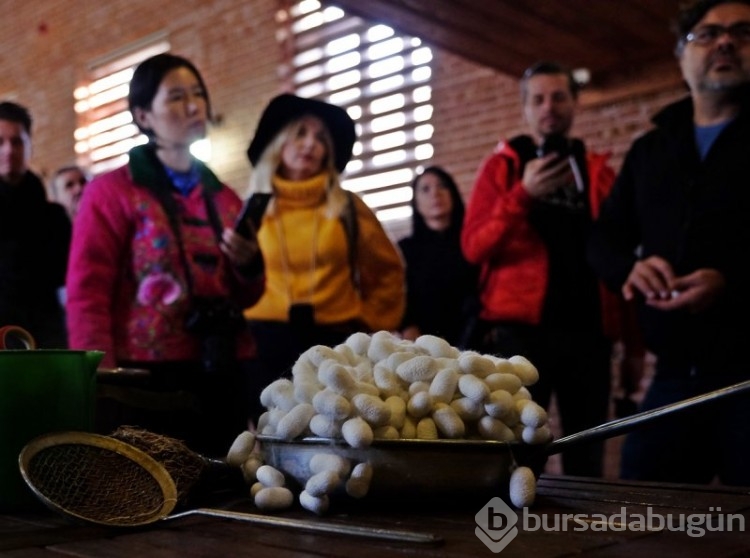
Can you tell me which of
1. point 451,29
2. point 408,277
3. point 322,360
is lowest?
point 322,360

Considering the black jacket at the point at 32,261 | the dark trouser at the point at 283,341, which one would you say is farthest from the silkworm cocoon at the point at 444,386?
the black jacket at the point at 32,261

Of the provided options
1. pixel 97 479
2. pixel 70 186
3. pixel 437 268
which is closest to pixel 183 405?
pixel 97 479

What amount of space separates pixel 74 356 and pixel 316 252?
1558mm

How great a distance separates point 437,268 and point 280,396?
2.32m

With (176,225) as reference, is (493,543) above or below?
below

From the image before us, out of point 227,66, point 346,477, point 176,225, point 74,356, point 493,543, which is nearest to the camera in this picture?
point 493,543

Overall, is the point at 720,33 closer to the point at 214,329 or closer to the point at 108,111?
the point at 214,329

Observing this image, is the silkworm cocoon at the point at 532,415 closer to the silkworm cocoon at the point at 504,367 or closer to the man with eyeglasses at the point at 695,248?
the silkworm cocoon at the point at 504,367

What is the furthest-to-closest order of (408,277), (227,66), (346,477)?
(227,66) < (408,277) < (346,477)

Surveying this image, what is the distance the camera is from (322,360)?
0.88 metres

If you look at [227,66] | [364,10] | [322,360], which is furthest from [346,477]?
[227,66]

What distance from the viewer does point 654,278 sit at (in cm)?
177

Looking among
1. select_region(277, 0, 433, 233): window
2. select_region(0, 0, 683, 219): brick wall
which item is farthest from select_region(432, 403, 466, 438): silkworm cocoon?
select_region(277, 0, 433, 233): window

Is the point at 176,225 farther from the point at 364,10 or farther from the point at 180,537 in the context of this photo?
the point at 364,10
